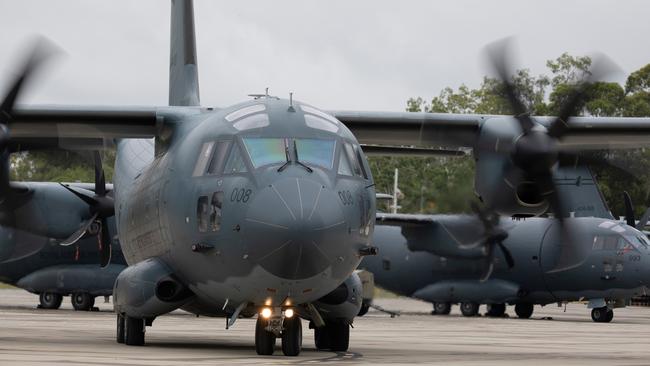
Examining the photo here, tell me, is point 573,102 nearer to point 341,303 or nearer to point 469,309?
point 341,303

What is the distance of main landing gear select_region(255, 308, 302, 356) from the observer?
15.2 meters

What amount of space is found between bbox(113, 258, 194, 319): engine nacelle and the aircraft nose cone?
2.52 meters

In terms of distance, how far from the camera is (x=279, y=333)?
50.2 ft

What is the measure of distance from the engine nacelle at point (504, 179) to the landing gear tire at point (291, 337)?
3906 mm

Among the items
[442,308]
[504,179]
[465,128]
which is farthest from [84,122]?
[442,308]

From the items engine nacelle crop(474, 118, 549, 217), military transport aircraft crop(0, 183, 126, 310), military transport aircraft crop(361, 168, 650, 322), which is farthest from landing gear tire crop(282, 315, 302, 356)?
military transport aircraft crop(0, 183, 126, 310)

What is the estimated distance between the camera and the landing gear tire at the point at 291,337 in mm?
15305

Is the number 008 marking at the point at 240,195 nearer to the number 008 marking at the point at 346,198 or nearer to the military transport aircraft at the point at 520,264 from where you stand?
the number 008 marking at the point at 346,198

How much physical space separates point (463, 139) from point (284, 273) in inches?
215

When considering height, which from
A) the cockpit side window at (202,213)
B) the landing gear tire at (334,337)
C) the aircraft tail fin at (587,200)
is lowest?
the landing gear tire at (334,337)

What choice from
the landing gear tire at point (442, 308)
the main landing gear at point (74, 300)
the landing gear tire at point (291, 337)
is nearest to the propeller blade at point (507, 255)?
the landing gear tire at point (442, 308)

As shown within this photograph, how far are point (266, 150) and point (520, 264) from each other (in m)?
24.4

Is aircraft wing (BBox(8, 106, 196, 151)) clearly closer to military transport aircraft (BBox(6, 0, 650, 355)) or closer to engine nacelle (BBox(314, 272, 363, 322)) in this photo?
military transport aircraft (BBox(6, 0, 650, 355))

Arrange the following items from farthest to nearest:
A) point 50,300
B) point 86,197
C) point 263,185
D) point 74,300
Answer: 1. point 50,300
2. point 74,300
3. point 86,197
4. point 263,185
